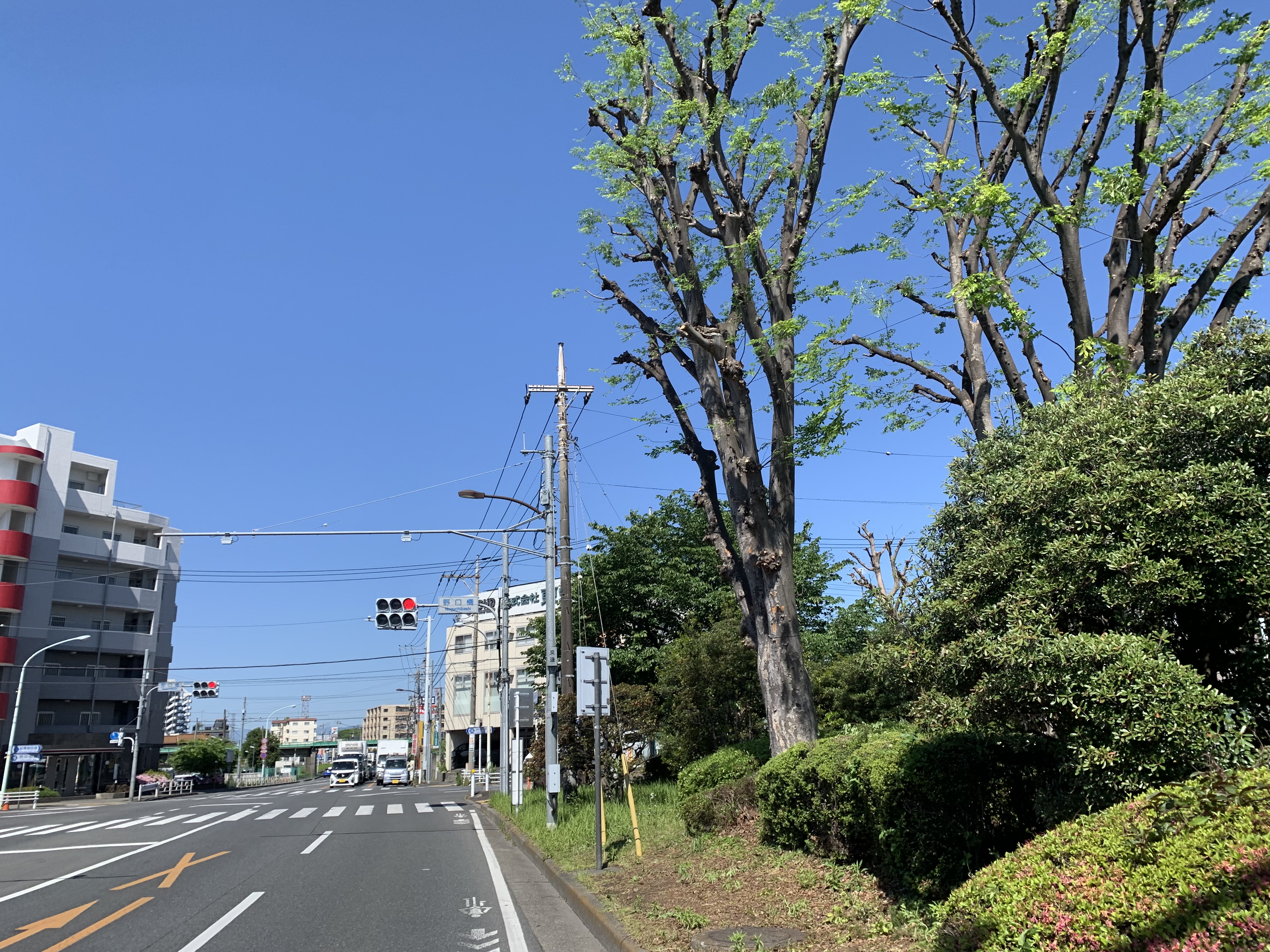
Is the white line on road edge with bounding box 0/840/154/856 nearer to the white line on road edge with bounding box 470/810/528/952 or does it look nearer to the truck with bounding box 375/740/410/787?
the white line on road edge with bounding box 470/810/528/952

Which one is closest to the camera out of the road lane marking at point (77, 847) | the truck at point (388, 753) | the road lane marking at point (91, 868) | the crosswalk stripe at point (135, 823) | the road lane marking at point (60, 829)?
the road lane marking at point (91, 868)

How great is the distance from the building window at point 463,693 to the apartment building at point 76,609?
30209 mm

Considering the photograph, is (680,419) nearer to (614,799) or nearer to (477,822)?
(614,799)

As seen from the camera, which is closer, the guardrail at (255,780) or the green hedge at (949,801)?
the green hedge at (949,801)

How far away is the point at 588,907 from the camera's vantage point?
8.78 meters

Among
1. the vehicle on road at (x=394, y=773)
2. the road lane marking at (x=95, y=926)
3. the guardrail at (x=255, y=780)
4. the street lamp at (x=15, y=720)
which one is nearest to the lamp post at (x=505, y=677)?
the road lane marking at (x=95, y=926)

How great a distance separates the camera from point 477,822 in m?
22.2

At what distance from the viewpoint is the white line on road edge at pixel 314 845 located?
1522 cm

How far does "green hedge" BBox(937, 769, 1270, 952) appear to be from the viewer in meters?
3.67

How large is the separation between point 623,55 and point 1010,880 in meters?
12.4

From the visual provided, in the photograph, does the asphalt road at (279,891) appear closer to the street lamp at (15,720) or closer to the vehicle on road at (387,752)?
the street lamp at (15,720)

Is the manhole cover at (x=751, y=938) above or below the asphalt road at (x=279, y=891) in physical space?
above

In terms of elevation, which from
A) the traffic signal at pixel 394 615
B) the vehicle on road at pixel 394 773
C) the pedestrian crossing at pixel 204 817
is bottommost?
the vehicle on road at pixel 394 773

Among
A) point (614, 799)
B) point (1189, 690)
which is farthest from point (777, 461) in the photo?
point (614, 799)
